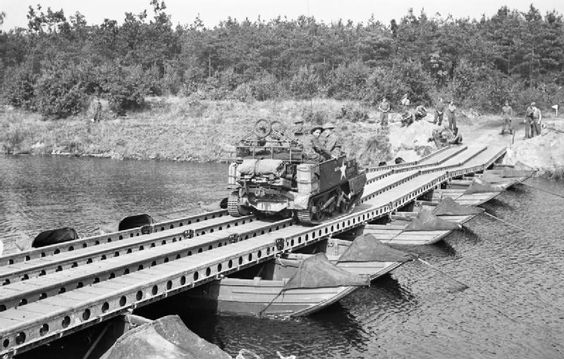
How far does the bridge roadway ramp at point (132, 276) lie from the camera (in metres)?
12.0

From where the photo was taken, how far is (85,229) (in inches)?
1101

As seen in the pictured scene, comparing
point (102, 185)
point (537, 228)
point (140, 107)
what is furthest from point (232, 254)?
point (140, 107)

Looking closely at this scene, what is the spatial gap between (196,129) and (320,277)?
144 feet

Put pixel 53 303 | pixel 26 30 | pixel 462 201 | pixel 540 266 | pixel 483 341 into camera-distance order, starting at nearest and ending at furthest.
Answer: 1. pixel 53 303
2. pixel 483 341
3. pixel 540 266
4. pixel 462 201
5. pixel 26 30

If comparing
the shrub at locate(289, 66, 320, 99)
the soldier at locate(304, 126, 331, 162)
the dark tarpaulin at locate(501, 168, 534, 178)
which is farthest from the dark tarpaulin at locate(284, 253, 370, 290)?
the shrub at locate(289, 66, 320, 99)

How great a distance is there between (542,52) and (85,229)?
5248cm

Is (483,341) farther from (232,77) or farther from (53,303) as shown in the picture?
(232,77)

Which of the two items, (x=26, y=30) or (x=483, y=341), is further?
(x=26, y=30)

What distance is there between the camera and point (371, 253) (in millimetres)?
17859

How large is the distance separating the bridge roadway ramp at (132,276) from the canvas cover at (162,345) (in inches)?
48.5

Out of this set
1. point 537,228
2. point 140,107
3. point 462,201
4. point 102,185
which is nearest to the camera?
point 537,228

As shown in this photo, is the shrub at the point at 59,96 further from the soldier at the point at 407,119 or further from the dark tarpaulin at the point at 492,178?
the dark tarpaulin at the point at 492,178

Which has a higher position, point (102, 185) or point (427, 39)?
point (427, 39)

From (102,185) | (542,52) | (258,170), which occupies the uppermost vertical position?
(542,52)
